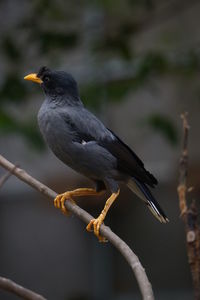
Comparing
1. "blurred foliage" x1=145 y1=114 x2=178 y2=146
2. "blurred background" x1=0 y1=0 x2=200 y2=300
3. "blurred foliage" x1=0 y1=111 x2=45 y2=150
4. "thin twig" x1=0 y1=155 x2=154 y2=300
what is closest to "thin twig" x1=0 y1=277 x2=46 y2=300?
"thin twig" x1=0 y1=155 x2=154 y2=300

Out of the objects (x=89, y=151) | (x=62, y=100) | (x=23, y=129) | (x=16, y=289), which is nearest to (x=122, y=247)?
(x=16, y=289)

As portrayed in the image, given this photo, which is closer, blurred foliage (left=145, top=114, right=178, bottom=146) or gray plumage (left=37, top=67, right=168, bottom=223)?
gray plumage (left=37, top=67, right=168, bottom=223)

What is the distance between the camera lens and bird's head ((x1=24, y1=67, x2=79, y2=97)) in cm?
435

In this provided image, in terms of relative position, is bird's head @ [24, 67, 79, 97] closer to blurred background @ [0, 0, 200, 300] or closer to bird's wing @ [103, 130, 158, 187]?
bird's wing @ [103, 130, 158, 187]

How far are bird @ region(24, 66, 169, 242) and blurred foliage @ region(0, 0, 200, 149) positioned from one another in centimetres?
169

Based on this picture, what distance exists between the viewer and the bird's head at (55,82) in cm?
435

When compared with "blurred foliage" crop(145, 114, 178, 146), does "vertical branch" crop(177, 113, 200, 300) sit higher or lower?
lower

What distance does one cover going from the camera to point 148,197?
4121 mm

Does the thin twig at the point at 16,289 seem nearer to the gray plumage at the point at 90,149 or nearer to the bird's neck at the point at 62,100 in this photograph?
the gray plumage at the point at 90,149

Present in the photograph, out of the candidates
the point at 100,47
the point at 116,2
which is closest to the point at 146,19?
the point at 116,2

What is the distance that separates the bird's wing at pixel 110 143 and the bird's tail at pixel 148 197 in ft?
0.13

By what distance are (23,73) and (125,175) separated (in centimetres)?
312

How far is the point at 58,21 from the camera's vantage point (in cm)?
731

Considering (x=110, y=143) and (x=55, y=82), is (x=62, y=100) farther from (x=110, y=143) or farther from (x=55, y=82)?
(x=110, y=143)
